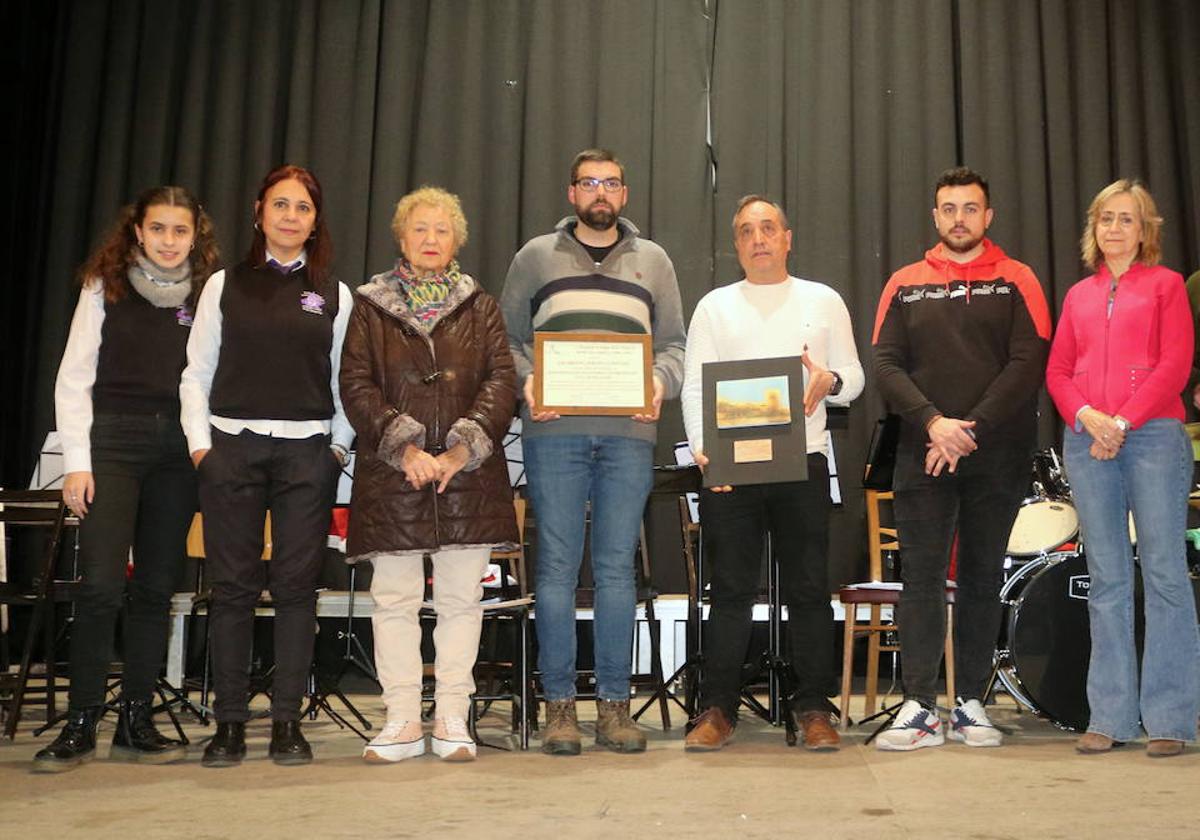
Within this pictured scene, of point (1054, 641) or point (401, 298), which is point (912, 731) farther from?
point (401, 298)

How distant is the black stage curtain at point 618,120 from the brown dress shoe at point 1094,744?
2.74 m

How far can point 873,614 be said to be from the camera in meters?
4.91

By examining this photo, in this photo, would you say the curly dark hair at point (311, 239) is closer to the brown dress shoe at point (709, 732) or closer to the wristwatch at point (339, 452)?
the wristwatch at point (339, 452)

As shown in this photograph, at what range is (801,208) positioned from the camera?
251 inches

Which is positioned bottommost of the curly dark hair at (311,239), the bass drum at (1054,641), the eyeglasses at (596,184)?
the bass drum at (1054,641)

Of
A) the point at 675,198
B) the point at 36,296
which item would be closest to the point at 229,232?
the point at 36,296

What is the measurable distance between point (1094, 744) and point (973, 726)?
0.34m

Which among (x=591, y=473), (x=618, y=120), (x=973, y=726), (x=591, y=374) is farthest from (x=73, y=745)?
(x=618, y=120)

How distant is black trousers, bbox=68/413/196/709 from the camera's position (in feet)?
11.2

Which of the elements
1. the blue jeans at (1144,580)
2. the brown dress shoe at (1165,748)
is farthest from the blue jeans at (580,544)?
the brown dress shoe at (1165,748)

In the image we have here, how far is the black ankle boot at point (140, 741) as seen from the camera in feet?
11.2

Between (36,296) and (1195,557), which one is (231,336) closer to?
(1195,557)

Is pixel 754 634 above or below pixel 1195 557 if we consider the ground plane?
below

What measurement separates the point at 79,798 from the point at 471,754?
102cm
